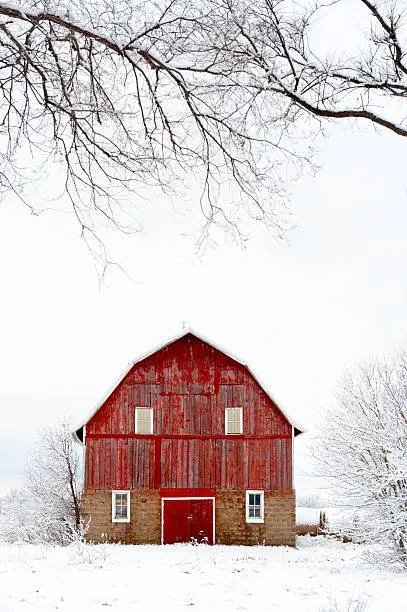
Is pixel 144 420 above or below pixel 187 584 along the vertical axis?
above

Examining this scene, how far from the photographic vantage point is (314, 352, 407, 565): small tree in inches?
711

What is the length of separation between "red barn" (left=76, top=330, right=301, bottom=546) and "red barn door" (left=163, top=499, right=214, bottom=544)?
4 cm

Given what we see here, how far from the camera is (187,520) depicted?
27375mm

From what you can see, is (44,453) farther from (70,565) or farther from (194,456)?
(70,565)

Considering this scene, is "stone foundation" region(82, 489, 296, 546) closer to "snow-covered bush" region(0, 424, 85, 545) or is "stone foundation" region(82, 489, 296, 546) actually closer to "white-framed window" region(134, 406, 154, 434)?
"white-framed window" region(134, 406, 154, 434)

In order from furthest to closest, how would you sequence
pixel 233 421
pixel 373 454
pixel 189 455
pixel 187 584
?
1. pixel 233 421
2. pixel 189 455
3. pixel 373 454
4. pixel 187 584

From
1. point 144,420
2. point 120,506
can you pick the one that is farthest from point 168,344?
point 120,506

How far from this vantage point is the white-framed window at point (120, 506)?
27281 mm

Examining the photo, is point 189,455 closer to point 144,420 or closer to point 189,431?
point 189,431

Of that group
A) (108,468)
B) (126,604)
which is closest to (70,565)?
(126,604)

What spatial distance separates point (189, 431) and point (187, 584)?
45.3ft

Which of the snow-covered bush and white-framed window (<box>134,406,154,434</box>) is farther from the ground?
white-framed window (<box>134,406,154,434</box>)

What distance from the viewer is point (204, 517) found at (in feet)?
90.1

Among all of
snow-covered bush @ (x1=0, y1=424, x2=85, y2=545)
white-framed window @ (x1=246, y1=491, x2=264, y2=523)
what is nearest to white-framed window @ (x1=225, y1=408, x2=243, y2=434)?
white-framed window @ (x1=246, y1=491, x2=264, y2=523)
